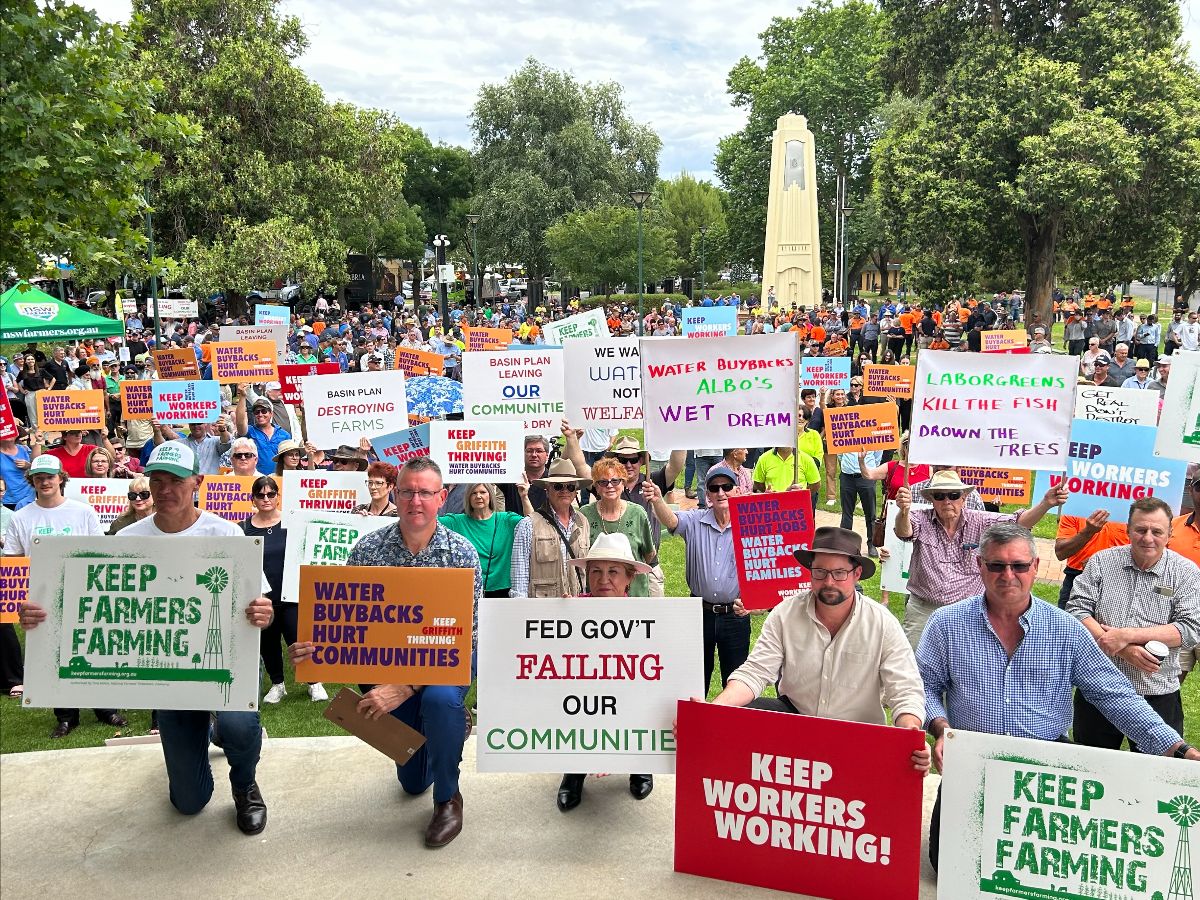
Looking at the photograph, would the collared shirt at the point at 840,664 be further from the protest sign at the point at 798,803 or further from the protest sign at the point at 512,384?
the protest sign at the point at 512,384

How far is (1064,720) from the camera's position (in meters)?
4.82

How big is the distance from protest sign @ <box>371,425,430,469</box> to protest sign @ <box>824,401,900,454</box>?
453 centimetres

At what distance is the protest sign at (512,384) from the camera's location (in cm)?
1145

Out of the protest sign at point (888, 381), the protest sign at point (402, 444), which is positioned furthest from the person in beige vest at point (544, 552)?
the protest sign at point (888, 381)

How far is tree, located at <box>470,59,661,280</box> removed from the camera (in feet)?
199

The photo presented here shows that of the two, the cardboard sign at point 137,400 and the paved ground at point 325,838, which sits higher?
the cardboard sign at point 137,400

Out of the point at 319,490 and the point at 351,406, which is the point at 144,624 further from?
the point at 351,406

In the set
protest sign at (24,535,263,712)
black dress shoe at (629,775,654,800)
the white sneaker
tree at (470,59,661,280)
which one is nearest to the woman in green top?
the white sneaker

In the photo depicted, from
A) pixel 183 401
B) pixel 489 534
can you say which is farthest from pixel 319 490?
pixel 183 401

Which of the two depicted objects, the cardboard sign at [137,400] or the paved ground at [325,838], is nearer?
the paved ground at [325,838]

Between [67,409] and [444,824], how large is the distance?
365 inches

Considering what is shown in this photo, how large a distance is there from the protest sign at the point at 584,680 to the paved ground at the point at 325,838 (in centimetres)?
48

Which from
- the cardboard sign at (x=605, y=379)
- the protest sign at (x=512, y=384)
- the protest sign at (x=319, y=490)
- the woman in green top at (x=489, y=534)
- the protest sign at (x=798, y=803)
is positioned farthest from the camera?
the protest sign at (x=512, y=384)

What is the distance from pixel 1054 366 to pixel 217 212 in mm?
31670
